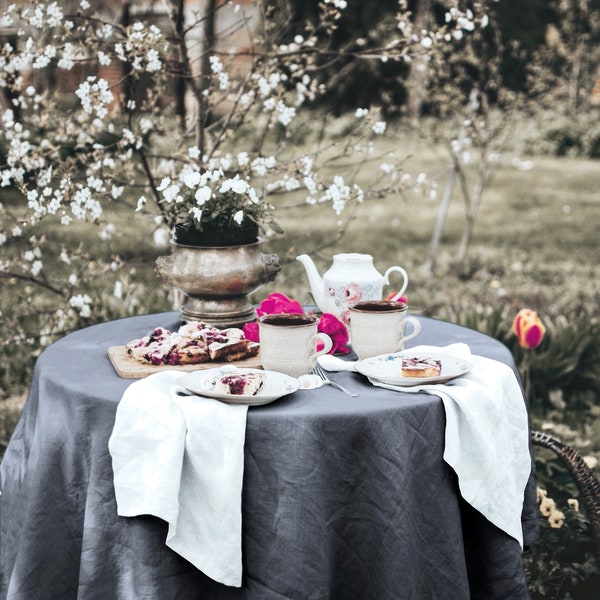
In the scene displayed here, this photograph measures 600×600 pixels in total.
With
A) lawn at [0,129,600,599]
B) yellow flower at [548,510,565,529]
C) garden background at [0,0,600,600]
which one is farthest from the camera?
lawn at [0,129,600,599]

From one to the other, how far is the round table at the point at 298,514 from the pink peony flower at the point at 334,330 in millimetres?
204

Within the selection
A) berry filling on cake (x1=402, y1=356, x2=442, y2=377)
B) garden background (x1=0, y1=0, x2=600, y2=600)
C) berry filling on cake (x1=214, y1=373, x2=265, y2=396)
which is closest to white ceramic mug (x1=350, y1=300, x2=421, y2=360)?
berry filling on cake (x1=402, y1=356, x2=442, y2=377)

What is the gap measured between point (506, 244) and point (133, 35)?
671cm

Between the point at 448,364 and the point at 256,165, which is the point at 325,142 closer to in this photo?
the point at 256,165

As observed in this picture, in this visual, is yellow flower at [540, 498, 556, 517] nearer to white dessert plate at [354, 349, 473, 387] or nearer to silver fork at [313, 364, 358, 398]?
white dessert plate at [354, 349, 473, 387]

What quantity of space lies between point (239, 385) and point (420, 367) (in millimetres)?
444

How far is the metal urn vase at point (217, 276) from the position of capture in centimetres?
251

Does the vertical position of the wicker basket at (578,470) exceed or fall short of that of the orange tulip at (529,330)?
it falls short

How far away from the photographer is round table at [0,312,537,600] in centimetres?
190

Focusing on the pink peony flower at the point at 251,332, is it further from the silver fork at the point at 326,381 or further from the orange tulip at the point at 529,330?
the orange tulip at the point at 529,330

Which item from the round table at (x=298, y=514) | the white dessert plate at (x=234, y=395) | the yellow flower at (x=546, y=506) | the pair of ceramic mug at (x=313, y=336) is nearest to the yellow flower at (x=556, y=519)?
the yellow flower at (x=546, y=506)

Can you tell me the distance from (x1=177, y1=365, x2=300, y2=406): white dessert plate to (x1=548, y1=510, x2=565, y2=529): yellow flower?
1.58 meters

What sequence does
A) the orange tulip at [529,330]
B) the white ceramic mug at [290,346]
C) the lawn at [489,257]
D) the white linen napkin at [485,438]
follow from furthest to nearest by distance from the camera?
the lawn at [489,257], the orange tulip at [529,330], the white ceramic mug at [290,346], the white linen napkin at [485,438]

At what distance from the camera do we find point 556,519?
10.5 ft
